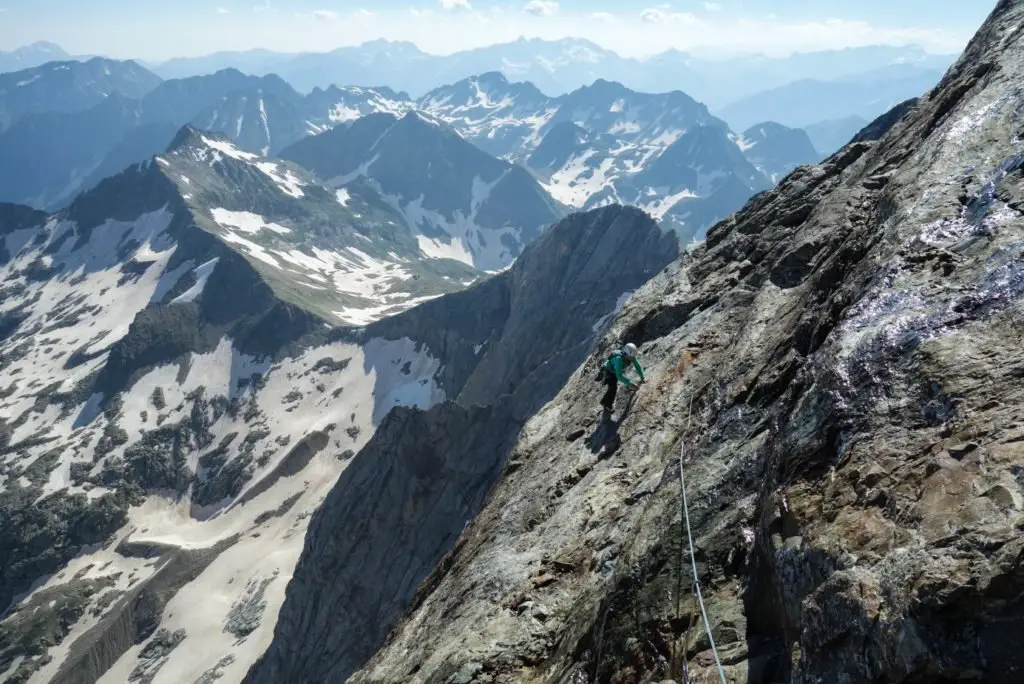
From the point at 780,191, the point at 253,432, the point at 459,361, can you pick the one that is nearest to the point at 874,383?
the point at 780,191

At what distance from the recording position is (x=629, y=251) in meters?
153

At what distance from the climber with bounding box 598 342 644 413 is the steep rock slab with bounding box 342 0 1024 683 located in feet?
2.56

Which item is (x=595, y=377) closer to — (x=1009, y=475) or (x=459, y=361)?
(x=1009, y=475)

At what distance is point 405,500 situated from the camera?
9369 centimetres

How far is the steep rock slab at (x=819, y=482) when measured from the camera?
8.27 meters

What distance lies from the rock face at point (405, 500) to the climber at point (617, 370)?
178 feet

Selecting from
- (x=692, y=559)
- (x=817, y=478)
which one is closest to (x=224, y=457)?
(x=692, y=559)

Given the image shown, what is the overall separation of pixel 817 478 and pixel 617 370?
33.9ft

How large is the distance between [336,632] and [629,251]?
4094 inches

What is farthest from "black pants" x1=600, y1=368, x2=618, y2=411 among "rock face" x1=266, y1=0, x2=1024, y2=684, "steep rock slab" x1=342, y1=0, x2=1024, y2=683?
"steep rock slab" x1=342, y1=0, x2=1024, y2=683

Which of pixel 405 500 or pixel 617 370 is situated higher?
pixel 617 370

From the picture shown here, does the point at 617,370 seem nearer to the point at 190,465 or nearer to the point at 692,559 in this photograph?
the point at 692,559

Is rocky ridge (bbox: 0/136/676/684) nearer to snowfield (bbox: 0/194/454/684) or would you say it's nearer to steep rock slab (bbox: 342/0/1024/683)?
snowfield (bbox: 0/194/454/684)

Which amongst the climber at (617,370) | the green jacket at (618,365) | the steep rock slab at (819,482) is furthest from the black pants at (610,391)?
the steep rock slab at (819,482)
